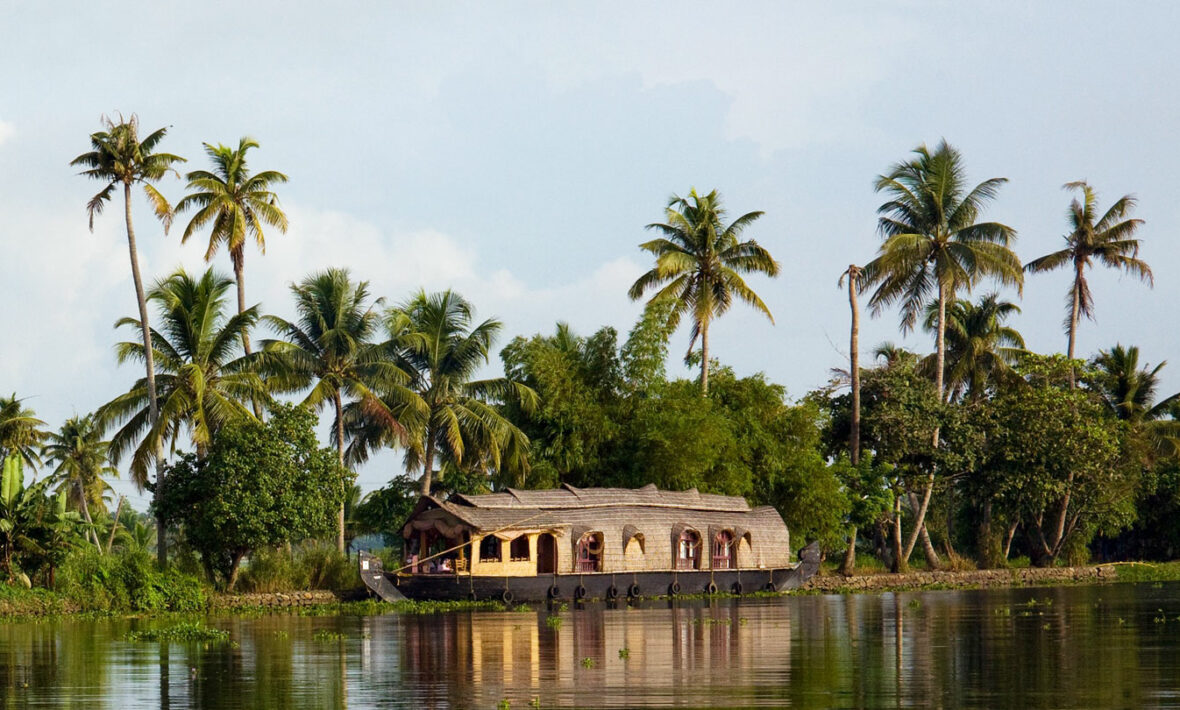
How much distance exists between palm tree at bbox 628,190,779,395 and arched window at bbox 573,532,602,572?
34.2 ft

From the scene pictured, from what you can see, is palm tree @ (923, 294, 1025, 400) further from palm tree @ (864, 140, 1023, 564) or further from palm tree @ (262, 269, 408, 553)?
palm tree @ (262, 269, 408, 553)

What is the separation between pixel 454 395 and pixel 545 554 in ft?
23.1

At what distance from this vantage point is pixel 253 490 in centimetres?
3528

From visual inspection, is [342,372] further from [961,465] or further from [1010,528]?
[1010,528]

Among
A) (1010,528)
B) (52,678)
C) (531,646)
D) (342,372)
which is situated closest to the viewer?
(52,678)

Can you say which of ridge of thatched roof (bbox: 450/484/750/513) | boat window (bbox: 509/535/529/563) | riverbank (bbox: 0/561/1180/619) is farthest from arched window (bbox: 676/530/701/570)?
boat window (bbox: 509/535/529/563)

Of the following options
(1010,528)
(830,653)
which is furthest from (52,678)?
(1010,528)

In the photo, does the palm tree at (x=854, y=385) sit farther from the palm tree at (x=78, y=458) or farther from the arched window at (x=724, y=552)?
the palm tree at (x=78, y=458)

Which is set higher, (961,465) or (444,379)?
(444,379)

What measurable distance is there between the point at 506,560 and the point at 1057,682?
23.0 meters

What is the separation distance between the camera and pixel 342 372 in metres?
41.7

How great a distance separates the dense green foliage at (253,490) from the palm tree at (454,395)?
19.4ft

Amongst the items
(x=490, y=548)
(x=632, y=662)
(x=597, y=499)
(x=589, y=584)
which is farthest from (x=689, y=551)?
(x=632, y=662)

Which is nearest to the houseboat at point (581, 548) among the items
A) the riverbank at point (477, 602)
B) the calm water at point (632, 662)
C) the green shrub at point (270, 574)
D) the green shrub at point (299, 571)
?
the riverbank at point (477, 602)
